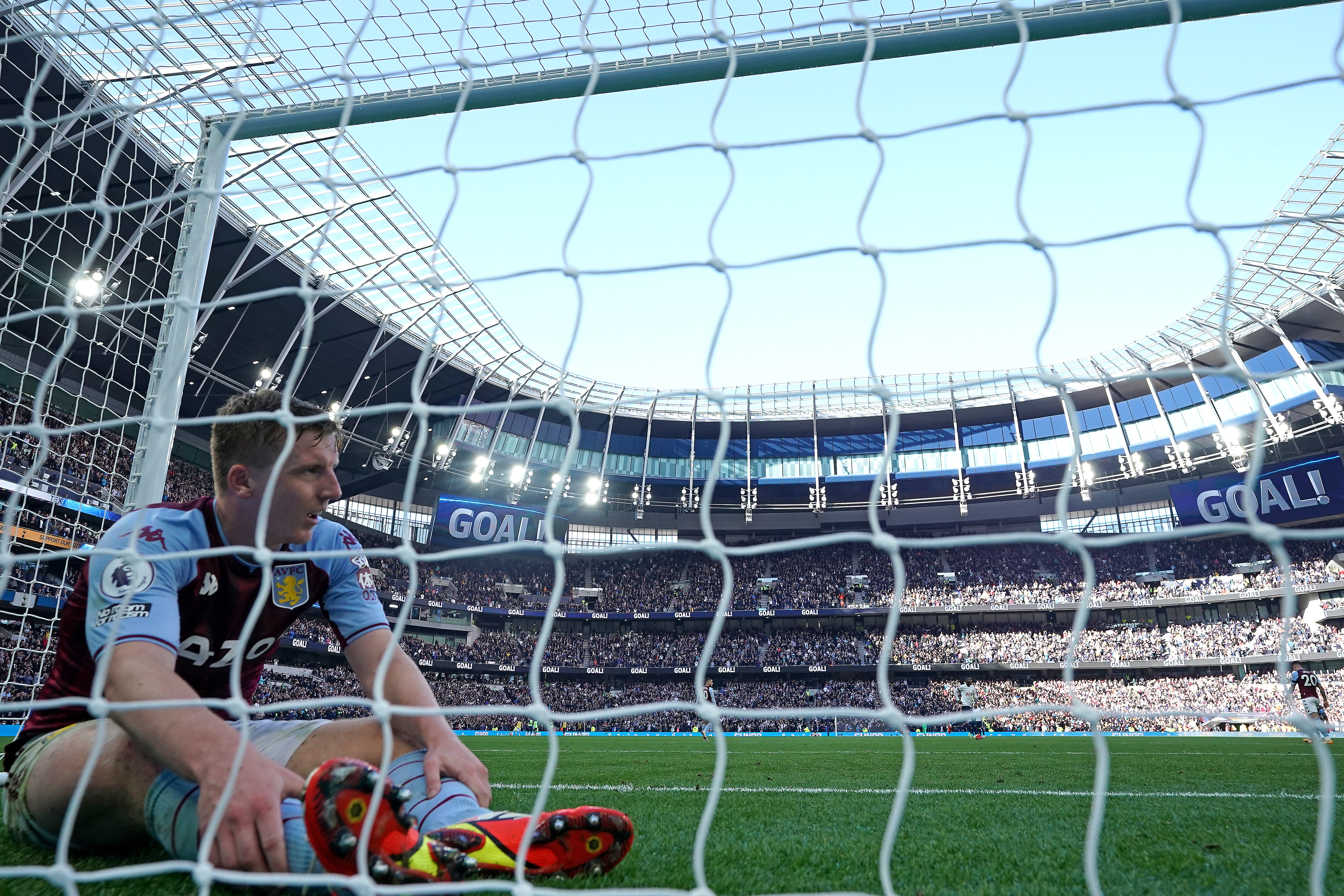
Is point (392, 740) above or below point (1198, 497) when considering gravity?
below

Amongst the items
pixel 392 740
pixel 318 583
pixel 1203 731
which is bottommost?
pixel 1203 731

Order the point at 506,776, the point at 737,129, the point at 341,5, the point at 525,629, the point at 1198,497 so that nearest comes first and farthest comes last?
the point at 737,129, the point at 341,5, the point at 506,776, the point at 1198,497, the point at 525,629

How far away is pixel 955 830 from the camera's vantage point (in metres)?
3.20

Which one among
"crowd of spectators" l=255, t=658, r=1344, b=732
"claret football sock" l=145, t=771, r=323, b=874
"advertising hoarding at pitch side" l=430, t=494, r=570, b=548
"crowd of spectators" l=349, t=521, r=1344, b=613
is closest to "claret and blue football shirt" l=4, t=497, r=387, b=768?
"claret football sock" l=145, t=771, r=323, b=874

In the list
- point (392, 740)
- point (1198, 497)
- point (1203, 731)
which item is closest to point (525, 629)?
point (1203, 731)

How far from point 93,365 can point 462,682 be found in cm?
1872

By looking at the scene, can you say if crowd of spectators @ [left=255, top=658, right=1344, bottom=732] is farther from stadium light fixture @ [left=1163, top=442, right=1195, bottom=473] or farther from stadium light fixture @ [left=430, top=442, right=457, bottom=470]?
stadium light fixture @ [left=430, top=442, right=457, bottom=470]

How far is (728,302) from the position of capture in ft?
6.93

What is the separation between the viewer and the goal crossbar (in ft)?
9.06

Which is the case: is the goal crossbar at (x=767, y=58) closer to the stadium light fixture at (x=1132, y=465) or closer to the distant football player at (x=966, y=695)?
the distant football player at (x=966, y=695)

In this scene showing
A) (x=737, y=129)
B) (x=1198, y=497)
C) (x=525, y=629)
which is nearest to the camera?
(x=737, y=129)

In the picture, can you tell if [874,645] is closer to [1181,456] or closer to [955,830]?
[1181,456]

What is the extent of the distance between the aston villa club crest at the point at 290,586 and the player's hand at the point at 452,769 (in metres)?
0.75

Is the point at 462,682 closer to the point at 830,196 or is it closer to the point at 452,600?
the point at 452,600
